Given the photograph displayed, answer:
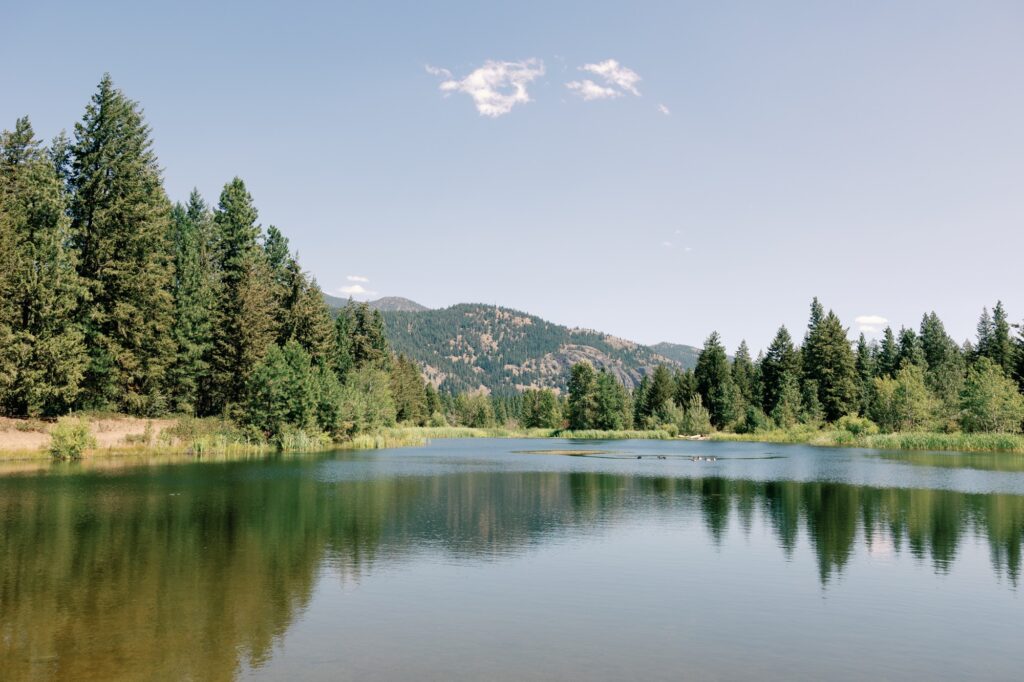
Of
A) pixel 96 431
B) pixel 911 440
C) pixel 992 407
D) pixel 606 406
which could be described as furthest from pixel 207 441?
pixel 606 406

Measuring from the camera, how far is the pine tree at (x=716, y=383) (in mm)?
140000

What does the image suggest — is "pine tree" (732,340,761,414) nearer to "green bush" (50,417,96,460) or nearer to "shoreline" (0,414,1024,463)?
"shoreline" (0,414,1024,463)

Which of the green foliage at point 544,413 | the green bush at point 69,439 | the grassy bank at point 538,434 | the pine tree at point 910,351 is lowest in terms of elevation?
the grassy bank at point 538,434

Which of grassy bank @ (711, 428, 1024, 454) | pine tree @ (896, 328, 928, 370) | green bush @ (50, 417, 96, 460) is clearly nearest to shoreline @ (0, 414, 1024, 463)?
grassy bank @ (711, 428, 1024, 454)

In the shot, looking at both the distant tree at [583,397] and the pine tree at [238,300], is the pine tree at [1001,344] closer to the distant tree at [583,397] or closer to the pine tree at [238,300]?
the distant tree at [583,397]

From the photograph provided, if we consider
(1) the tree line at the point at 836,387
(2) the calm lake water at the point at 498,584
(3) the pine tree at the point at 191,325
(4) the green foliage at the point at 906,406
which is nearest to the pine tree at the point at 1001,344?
(1) the tree line at the point at 836,387

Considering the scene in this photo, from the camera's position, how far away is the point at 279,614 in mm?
15312

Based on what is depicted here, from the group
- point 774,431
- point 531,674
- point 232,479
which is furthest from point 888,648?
point 774,431

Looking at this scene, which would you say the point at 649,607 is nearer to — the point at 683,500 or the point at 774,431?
the point at 683,500

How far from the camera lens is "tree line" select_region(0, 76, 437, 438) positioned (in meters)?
56.0

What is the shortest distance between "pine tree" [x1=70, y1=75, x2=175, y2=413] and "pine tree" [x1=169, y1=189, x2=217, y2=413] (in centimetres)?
299

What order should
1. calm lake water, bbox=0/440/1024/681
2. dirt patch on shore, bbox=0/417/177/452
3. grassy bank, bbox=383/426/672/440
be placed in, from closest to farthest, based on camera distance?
calm lake water, bbox=0/440/1024/681
dirt patch on shore, bbox=0/417/177/452
grassy bank, bbox=383/426/672/440

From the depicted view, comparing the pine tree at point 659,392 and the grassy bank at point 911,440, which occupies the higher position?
the pine tree at point 659,392

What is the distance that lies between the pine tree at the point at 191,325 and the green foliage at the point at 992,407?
307 feet
